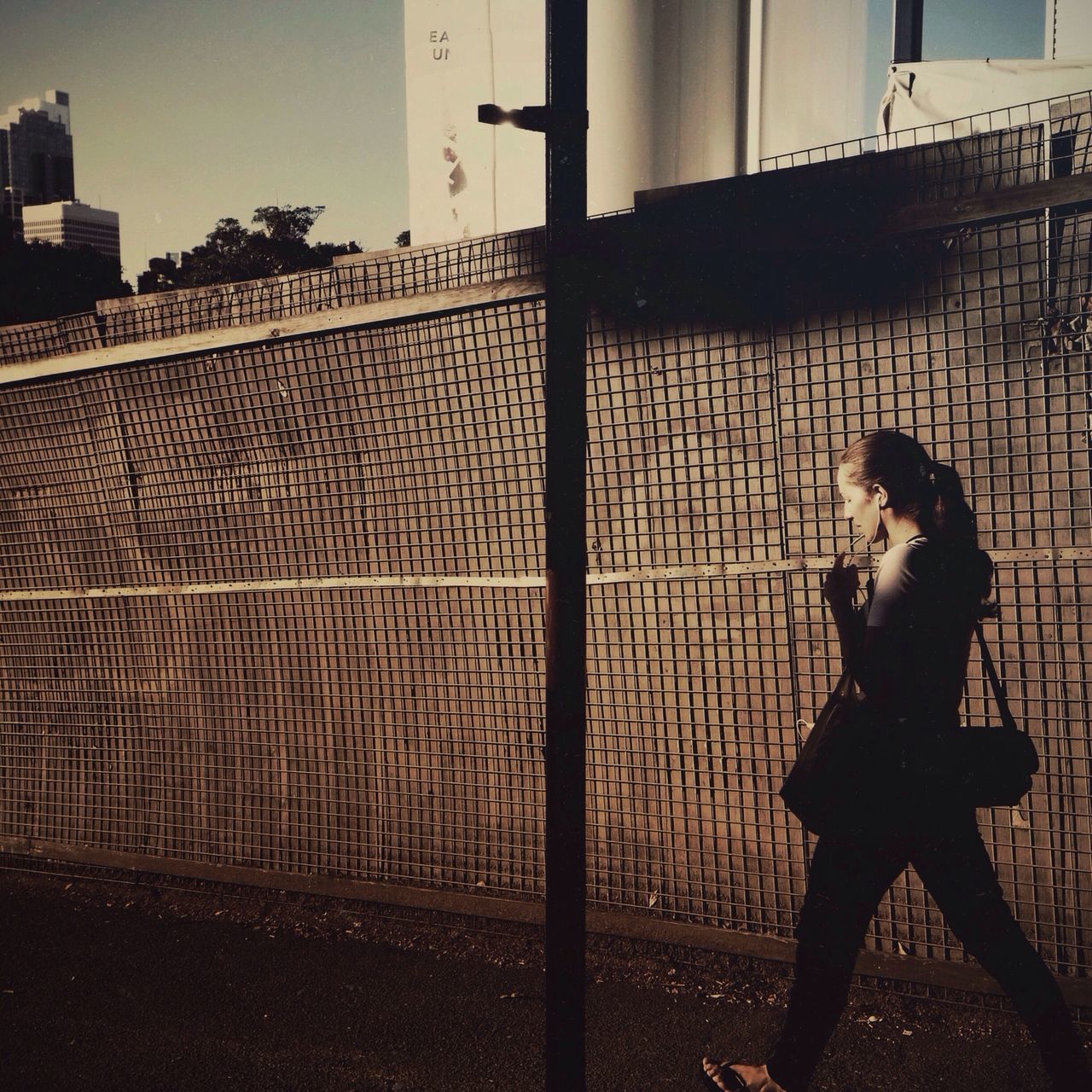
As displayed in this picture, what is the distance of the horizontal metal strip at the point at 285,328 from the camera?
441 cm

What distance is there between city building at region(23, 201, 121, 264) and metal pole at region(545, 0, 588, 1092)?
138m

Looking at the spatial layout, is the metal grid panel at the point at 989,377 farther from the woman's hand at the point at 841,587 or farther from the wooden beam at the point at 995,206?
the woman's hand at the point at 841,587

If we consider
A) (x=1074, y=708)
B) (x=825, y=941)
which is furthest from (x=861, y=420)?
(x=825, y=941)

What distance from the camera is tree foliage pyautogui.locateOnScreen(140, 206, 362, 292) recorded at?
26.9 meters

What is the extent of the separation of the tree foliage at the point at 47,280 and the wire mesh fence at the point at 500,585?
48.9 ft

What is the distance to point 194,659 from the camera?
552 cm

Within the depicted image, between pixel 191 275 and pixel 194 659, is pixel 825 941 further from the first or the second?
pixel 191 275

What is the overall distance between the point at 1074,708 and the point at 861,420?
4.21 feet

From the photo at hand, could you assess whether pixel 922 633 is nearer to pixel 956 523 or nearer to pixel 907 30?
pixel 956 523

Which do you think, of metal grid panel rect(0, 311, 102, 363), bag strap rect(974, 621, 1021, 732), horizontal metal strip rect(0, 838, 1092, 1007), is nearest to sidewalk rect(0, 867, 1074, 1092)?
horizontal metal strip rect(0, 838, 1092, 1007)

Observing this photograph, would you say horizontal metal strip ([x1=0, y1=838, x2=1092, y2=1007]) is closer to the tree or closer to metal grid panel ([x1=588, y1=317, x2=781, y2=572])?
metal grid panel ([x1=588, y1=317, x2=781, y2=572])

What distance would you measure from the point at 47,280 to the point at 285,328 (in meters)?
23.8

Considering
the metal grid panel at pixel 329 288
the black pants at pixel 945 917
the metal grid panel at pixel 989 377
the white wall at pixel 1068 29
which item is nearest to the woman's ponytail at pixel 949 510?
the metal grid panel at pixel 989 377

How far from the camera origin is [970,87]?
819 cm
